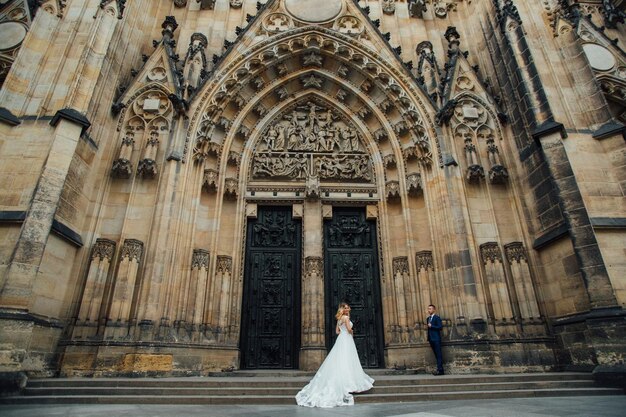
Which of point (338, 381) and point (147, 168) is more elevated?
point (147, 168)

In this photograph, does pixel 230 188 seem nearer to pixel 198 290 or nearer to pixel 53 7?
pixel 198 290

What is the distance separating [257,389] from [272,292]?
14.3ft

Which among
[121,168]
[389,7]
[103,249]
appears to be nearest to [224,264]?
[103,249]

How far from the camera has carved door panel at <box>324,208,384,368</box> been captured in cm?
1005

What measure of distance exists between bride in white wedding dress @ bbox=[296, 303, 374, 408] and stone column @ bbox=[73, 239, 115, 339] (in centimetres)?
515

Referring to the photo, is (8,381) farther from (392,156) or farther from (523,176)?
(523,176)

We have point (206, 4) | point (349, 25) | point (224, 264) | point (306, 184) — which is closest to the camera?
point (224, 264)

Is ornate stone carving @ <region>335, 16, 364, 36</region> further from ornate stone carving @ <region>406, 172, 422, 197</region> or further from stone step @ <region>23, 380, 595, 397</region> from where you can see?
stone step @ <region>23, 380, 595, 397</region>

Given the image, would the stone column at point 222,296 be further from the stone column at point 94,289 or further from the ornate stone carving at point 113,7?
the ornate stone carving at point 113,7

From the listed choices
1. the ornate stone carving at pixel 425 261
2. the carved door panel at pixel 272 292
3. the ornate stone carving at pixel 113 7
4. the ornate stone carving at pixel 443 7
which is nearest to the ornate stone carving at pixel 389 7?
the ornate stone carving at pixel 443 7

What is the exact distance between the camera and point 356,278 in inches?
424

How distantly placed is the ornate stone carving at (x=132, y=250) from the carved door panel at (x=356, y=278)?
4.98 metres

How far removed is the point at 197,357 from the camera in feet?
28.2

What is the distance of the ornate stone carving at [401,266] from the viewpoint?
10.2 m
